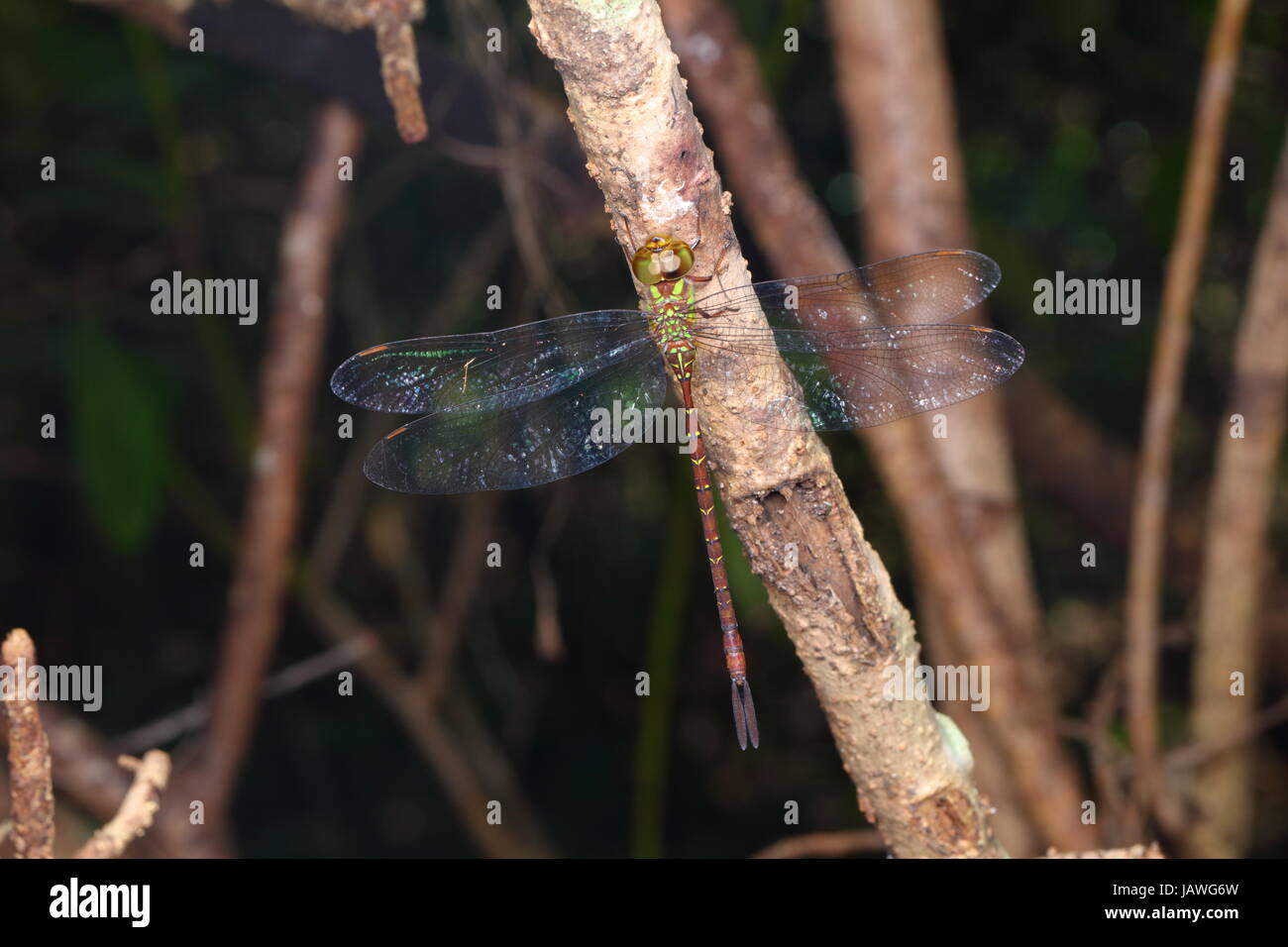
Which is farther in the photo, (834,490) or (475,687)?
(475,687)

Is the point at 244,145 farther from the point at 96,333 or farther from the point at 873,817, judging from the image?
the point at 873,817

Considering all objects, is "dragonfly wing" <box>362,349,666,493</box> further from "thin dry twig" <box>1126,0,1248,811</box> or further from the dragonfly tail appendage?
"thin dry twig" <box>1126,0,1248,811</box>

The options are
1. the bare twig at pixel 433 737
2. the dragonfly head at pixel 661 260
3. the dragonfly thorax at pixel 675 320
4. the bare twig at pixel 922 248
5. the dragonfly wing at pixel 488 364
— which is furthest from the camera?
the bare twig at pixel 433 737

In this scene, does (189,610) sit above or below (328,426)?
below

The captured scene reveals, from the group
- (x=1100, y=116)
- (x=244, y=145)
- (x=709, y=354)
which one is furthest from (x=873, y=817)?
(x=244, y=145)

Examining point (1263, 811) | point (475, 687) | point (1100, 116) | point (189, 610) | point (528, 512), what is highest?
point (1100, 116)
